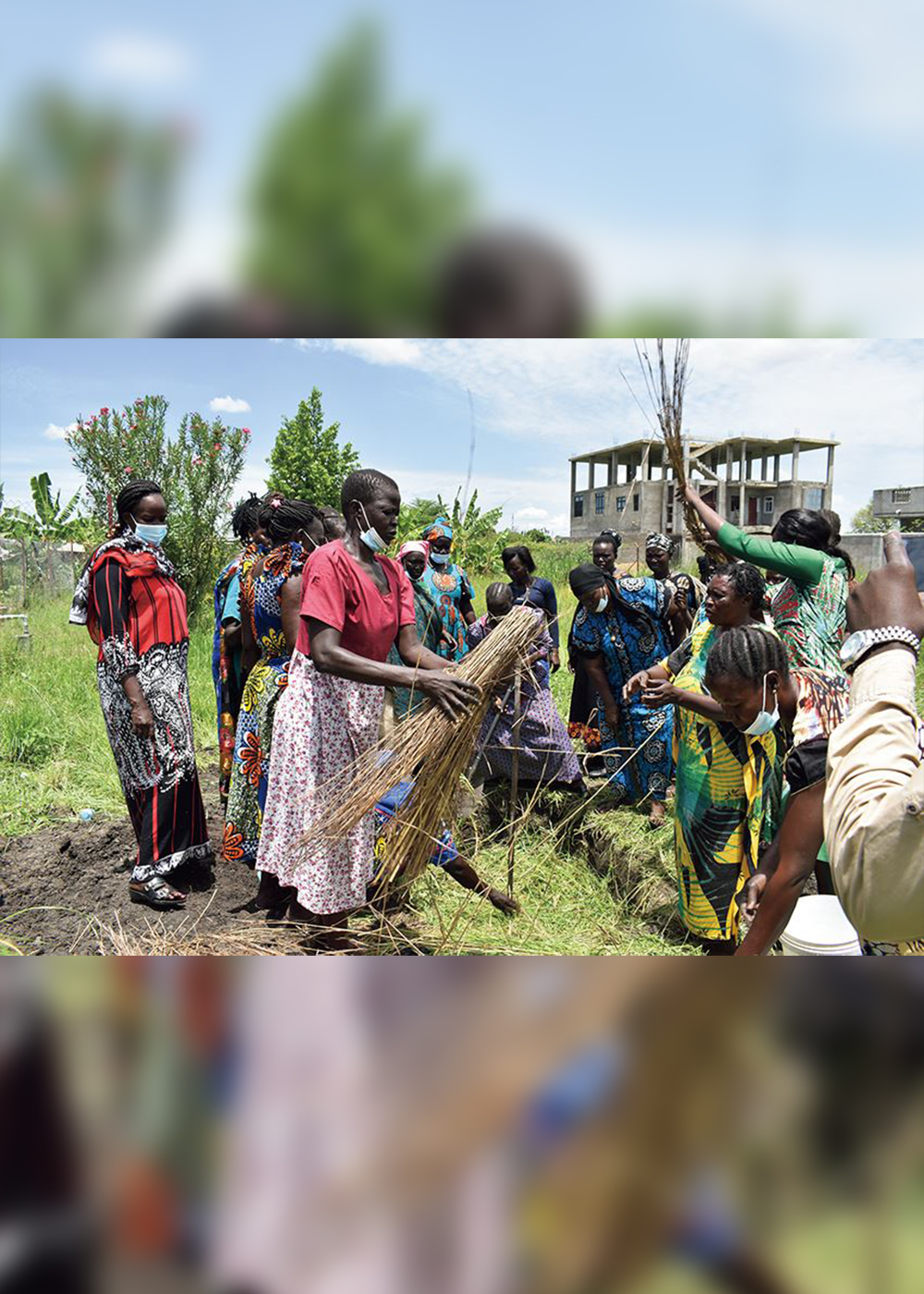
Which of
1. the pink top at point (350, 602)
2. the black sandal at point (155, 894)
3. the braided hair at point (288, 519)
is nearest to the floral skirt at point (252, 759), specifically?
the black sandal at point (155, 894)

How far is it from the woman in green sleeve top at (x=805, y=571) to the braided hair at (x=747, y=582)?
24 centimetres

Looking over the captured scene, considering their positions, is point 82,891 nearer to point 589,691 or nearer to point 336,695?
point 336,695

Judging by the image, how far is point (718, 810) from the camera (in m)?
3.25

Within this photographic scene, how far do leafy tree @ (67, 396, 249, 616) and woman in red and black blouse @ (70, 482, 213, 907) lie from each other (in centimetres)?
433

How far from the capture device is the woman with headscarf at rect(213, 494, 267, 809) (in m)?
4.66

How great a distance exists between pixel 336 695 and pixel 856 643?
223 cm

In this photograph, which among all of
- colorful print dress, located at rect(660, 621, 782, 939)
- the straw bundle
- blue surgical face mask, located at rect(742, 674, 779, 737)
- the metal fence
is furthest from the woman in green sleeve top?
the metal fence

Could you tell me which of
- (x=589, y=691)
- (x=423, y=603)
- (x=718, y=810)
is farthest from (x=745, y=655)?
(x=589, y=691)

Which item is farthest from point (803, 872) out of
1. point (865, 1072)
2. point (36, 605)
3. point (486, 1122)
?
point (36, 605)

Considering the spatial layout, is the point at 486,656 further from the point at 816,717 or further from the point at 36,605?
the point at 36,605
